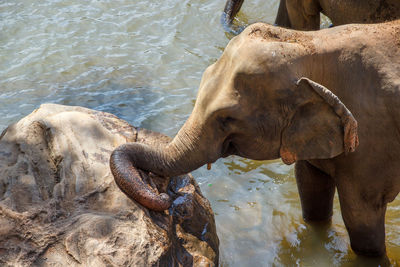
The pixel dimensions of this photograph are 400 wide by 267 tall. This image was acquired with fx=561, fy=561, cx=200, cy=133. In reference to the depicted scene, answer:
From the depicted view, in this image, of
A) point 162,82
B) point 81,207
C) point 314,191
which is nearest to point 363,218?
point 314,191

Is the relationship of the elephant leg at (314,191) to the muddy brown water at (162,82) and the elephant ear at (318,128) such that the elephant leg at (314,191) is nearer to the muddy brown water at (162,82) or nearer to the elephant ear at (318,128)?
the muddy brown water at (162,82)

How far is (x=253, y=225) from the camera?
14.7 ft

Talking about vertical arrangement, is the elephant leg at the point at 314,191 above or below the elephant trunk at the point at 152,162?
below

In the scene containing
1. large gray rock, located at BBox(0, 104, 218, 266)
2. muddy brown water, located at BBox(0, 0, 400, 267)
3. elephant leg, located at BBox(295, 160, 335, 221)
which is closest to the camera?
large gray rock, located at BBox(0, 104, 218, 266)

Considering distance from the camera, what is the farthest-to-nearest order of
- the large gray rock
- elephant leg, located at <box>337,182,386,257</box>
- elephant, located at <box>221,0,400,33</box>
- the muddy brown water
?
1. elephant, located at <box>221,0,400,33</box>
2. the muddy brown water
3. elephant leg, located at <box>337,182,386,257</box>
4. the large gray rock

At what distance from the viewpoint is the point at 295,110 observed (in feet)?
10.0

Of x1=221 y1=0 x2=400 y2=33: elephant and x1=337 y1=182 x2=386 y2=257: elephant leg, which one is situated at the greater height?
x1=221 y1=0 x2=400 y2=33: elephant

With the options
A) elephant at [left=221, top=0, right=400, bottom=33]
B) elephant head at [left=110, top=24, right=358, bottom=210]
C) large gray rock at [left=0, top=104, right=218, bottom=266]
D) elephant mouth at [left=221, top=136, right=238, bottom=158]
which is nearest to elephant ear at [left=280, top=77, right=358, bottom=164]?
elephant head at [left=110, top=24, right=358, bottom=210]

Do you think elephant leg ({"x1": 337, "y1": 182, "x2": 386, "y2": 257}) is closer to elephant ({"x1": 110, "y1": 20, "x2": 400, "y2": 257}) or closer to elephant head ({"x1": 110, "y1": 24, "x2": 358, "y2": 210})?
elephant ({"x1": 110, "y1": 20, "x2": 400, "y2": 257})

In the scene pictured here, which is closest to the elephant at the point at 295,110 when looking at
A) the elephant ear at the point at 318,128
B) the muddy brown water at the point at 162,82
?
the elephant ear at the point at 318,128

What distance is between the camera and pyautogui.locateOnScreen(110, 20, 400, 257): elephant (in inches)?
118

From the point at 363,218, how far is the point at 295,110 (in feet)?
3.37

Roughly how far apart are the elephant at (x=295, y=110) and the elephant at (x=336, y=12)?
6.15 ft

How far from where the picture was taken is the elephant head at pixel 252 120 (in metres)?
2.98
